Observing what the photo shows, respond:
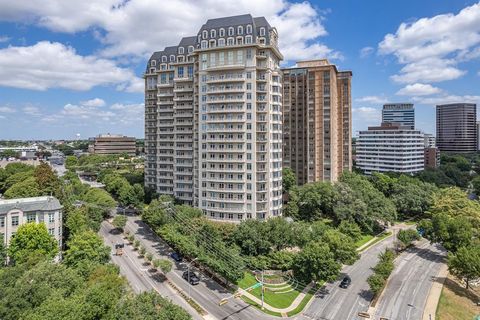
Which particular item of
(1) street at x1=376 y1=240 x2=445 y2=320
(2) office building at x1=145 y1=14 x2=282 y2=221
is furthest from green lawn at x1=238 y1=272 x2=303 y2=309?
(2) office building at x1=145 y1=14 x2=282 y2=221

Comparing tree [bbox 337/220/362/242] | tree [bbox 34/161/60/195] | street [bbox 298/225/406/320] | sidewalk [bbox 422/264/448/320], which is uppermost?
tree [bbox 34/161/60/195]

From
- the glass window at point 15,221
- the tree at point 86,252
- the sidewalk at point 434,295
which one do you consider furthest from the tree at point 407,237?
the glass window at point 15,221

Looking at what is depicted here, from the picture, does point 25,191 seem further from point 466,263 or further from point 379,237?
point 466,263

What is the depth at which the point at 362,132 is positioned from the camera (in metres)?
178

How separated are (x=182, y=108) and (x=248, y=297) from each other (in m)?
58.2

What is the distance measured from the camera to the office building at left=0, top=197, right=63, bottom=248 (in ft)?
191

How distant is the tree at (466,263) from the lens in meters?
54.8

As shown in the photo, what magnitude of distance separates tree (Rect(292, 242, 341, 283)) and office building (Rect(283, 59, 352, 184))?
6315 centimetres

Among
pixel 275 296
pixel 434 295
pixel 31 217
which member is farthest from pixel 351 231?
pixel 31 217

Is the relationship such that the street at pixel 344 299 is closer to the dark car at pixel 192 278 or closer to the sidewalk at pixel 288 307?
the sidewalk at pixel 288 307

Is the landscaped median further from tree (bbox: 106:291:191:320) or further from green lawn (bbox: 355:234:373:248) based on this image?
green lawn (bbox: 355:234:373:248)

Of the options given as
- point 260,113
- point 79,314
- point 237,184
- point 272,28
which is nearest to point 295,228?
point 237,184

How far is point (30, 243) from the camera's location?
5503 cm

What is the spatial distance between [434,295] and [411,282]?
196 inches
